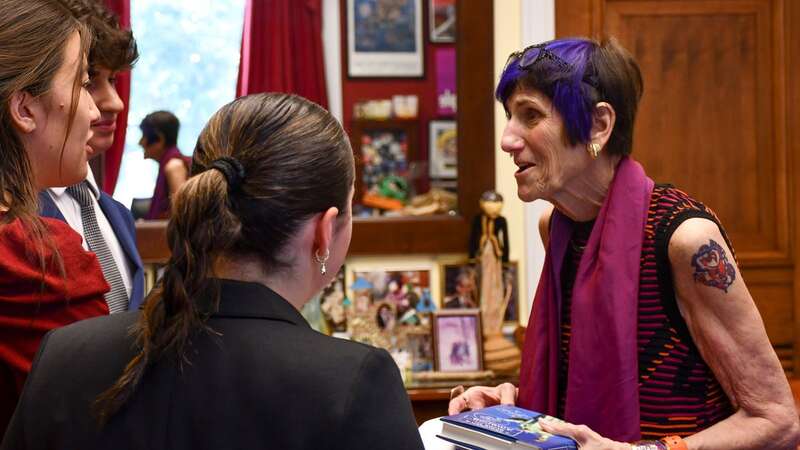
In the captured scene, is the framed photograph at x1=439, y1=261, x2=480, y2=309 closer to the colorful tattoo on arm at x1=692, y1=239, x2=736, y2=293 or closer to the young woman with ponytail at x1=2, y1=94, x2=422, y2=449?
the colorful tattoo on arm at x1=692, y1=239, x2=736, y2=293

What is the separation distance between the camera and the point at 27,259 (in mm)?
1534

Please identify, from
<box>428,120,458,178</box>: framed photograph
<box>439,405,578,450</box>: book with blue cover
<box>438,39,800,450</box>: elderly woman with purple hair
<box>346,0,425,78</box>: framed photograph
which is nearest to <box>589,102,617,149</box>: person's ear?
<box>438,39,800,450</box>: elderly woman with purple hair

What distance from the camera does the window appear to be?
232 inches

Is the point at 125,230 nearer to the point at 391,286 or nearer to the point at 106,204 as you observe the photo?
the point at 106,204

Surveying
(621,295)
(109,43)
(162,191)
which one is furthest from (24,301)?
(162,191)

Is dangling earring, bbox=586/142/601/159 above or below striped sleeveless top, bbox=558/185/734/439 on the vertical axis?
above

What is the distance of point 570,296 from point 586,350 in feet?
0.53

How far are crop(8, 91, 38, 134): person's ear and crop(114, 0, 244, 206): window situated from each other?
4.33 meters

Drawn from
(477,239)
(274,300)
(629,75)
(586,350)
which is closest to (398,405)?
(274,300)

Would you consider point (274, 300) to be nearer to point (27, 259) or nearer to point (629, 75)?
point (27, 259)

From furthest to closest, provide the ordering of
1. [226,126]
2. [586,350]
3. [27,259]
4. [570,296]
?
[570,296]
[586,350]
[27,259]
[226,126]

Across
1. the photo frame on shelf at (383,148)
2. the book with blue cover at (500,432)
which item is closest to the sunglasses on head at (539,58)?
the book with blue cover at (500,432)

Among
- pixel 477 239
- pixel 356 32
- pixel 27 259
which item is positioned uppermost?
pixel 356 32

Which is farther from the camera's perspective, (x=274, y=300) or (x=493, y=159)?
(x=493, y=159)
